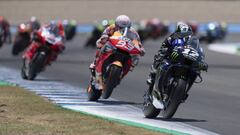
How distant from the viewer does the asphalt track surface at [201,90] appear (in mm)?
11898

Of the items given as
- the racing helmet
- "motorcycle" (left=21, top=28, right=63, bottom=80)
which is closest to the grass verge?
the racing helmet

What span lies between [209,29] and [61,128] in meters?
39.5

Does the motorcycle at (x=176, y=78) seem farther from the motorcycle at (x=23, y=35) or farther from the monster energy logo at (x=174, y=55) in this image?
the motorcycle at (x=23, y=35)

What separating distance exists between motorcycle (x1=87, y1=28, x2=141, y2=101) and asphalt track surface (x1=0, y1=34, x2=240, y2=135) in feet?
1.84

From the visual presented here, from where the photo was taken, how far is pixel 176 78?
11320 millimetres

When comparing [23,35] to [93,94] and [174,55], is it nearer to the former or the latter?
[93,94]

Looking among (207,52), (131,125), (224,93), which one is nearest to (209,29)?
(207,52)

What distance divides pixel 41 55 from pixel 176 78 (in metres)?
8.55

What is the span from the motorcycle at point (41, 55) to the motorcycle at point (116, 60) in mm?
5123

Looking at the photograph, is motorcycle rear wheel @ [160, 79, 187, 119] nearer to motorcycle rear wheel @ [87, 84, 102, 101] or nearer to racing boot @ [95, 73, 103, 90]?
racing boot @ [95, 73, 103, 90]

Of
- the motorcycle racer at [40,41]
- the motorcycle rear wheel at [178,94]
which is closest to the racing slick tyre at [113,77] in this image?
the motorcycle rear wheel at [178,94]

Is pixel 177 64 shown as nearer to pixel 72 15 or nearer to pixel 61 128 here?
pixel 61 128

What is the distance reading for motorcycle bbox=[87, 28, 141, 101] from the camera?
45.3 feet

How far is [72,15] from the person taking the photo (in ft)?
232
